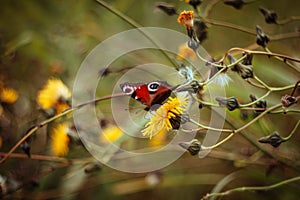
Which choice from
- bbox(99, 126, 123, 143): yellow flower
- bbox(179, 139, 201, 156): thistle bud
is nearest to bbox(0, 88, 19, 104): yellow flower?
bbox(99, 126, 123, 143): yellow flower

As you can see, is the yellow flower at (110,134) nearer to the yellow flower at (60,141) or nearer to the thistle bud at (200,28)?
the yellow flower at (60,141)

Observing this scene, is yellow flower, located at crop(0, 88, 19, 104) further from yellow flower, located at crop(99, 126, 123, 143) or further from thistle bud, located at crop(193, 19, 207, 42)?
thistle bud, located at crop(193, 19, 207, 42)

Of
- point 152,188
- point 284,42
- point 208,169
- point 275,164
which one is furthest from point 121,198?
point 284,42

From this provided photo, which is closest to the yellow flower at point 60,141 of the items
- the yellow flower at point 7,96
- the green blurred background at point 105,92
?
the green blurred background at point 105,92

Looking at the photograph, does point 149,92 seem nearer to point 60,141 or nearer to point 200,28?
point 200,28

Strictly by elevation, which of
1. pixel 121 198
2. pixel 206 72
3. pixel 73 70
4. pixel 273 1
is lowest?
pixel 121 198

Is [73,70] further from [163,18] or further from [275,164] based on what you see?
[275,164]

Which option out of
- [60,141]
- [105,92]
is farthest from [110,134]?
[105,92]

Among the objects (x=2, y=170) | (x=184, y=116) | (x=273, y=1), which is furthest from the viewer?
(x=273, y=1)
